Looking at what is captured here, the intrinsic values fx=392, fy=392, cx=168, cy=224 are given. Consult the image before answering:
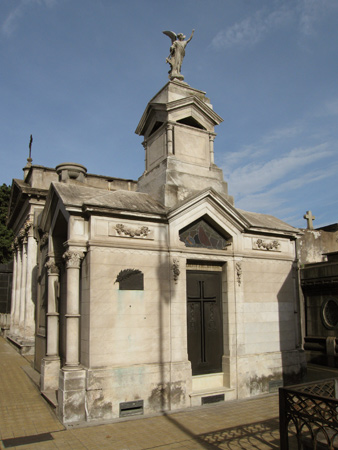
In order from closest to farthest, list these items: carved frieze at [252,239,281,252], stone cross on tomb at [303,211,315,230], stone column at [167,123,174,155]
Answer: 1. stone column at [167,123,174,155]
2. carved frieze at [252,239,281,252]
3. stone cross on tomb at [303,211,315,230]

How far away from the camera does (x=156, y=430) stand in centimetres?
820

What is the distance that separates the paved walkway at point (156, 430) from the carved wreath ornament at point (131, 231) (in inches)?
169

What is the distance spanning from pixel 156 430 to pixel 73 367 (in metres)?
2.31

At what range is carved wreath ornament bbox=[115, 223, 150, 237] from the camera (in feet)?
31.9

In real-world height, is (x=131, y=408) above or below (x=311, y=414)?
below

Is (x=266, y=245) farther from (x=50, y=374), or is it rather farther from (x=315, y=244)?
(x=315, y=244)

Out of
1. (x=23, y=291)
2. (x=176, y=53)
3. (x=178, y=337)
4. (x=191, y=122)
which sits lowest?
(x=178, y=337)

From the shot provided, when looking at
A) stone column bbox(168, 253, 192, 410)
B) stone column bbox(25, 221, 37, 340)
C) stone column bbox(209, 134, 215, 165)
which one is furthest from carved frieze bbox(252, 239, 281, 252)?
stone column bbox(25, 221, 37, 340)

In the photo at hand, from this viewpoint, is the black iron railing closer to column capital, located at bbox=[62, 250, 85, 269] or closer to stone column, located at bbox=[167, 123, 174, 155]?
column capital, located at bbox=[62, 250, 85, 269]

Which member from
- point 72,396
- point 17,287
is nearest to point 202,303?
point 72,396

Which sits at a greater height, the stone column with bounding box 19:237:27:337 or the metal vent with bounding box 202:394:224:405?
the stone column with bounding box 19:237:27:337

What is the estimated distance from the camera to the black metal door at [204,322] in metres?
10.7

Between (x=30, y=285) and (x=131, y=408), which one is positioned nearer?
(x=131, y=408)

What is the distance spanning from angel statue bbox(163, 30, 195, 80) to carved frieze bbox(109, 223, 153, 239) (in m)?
5.85
